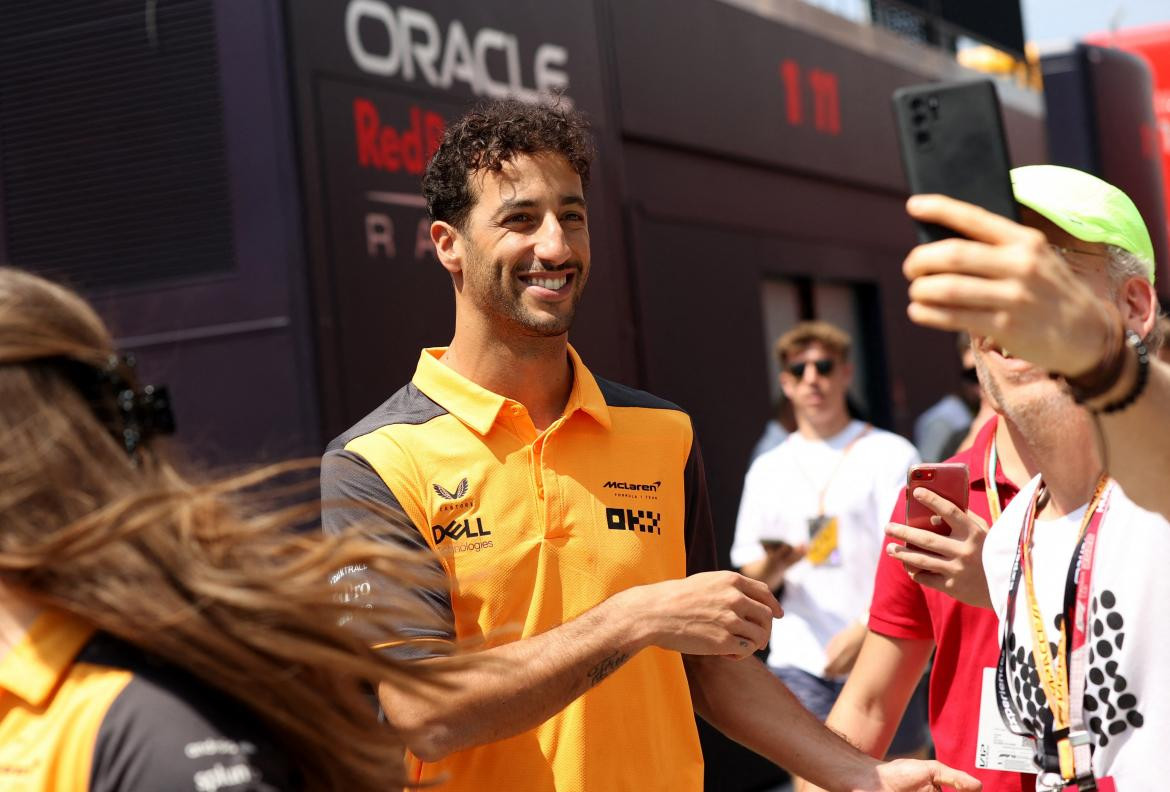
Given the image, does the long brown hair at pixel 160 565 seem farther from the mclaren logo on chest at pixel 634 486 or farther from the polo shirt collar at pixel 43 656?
the mclaren logo on chest at pixel 634 486

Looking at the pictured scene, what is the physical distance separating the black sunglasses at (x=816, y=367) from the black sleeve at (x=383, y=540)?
4.03 meters

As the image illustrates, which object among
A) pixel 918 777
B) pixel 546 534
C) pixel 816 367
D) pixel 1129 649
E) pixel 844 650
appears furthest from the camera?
pixel 816 367

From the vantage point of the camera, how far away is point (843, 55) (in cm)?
1119

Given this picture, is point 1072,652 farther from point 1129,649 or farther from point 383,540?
point 383,540

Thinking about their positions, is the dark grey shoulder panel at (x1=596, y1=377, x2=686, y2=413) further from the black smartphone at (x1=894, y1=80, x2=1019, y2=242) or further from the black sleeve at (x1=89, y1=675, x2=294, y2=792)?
the black sleeve at (x1=89, y1=675, x2=294, y2=792)

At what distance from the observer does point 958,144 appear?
1.69m

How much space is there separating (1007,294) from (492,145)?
175 cm

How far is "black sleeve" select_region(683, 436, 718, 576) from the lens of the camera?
3.13 m

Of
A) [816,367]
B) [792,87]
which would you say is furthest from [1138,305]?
[792,87]

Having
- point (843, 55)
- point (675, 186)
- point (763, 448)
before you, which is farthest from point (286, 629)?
point (843, 55)

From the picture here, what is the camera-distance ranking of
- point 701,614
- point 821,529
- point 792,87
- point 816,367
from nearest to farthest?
point 701,614, point 821,529, point 816,367, point 792,87

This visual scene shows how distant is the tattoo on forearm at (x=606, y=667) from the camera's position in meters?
2.57

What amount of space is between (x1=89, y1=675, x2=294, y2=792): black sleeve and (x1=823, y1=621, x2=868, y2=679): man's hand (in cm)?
427

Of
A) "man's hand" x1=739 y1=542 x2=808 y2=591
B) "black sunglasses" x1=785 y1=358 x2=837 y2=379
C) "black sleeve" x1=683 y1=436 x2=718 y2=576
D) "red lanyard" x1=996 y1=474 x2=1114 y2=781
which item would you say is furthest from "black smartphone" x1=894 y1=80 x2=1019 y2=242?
"black sunglasses" x1=785 y1=358 x2=837 y2=379
